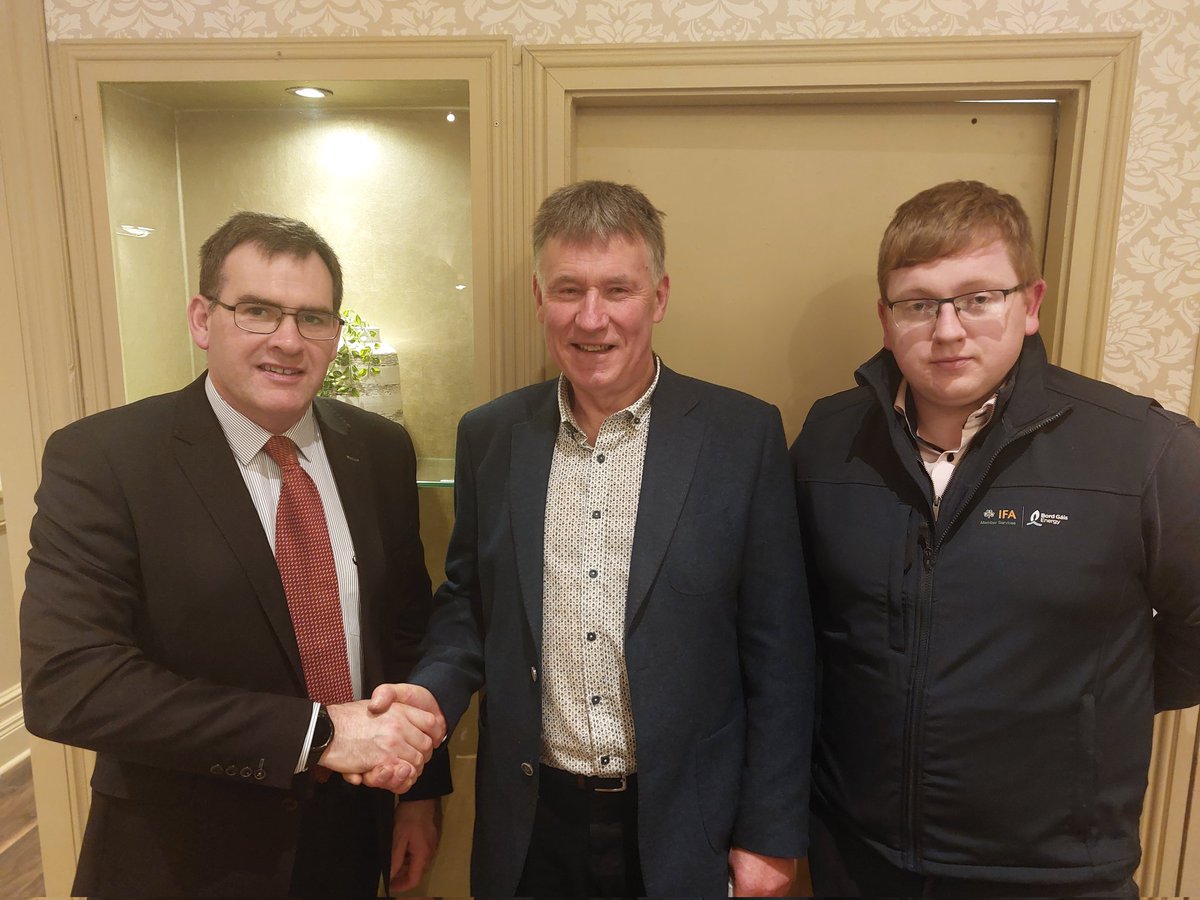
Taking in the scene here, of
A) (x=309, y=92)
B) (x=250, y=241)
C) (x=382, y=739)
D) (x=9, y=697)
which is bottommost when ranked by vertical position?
(x=9, y=697)

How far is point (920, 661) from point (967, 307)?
0.59 m

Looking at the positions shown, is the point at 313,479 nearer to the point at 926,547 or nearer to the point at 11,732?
the point at 926,547

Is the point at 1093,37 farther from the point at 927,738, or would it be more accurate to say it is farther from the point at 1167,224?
the point at 927,738

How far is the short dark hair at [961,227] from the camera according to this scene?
117 centimetres

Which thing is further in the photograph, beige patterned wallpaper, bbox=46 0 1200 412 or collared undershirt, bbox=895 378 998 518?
beige patterned wallpaper, bbox=46 0 1200 412

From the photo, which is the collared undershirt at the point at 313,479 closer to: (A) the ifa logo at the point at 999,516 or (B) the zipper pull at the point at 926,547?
(B) the zipper pull at the point at 926,547

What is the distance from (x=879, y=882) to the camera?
1274mm

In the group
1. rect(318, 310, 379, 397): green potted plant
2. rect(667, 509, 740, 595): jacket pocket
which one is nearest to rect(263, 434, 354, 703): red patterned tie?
rect(318, 310, 379, 397): green potted plant

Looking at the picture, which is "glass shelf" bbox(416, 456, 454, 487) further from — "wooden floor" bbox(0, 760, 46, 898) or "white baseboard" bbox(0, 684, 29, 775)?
"white baseboard" bbox(0, 684, 29, 775)

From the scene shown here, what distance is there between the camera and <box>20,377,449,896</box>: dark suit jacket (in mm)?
1121

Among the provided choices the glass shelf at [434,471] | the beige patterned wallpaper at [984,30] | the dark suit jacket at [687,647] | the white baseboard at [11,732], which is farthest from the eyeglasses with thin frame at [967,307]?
the white baseboard at [11,732]

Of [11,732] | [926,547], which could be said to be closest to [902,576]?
[926,547]

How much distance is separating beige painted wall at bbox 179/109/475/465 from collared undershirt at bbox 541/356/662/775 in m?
0.59

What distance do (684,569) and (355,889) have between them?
92cm
